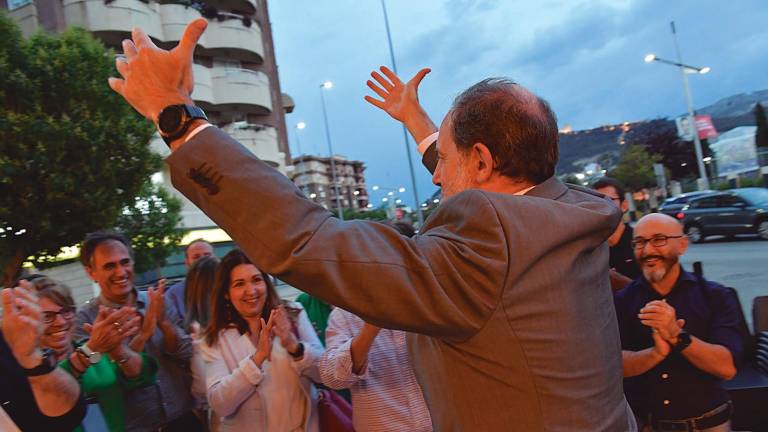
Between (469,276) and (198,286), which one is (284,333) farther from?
(469,276)

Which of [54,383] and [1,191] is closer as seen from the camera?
[54,383]

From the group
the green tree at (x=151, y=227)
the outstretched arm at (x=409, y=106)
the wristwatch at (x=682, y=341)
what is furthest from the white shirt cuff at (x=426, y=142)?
the green tree at (x=151, y=227)

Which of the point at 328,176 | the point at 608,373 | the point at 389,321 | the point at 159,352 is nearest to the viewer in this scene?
the point at 389,321

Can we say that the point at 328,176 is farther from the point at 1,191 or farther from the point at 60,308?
the point at 60,308

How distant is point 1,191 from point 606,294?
15396mm

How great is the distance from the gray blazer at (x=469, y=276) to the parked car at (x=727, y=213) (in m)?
17.8

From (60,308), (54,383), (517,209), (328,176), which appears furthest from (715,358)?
(328,176)

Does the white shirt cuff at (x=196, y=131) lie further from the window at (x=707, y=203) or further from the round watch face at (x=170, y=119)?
the window at (x=707, y=203)

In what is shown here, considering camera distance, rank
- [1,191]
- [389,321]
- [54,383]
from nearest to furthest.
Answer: [389,321]
[54,383]
[1,191]

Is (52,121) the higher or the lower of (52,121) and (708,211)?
the higher

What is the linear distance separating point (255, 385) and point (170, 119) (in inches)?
84.6

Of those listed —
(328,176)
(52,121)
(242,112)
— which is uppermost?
(328,176)

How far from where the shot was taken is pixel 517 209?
1241 millimetres

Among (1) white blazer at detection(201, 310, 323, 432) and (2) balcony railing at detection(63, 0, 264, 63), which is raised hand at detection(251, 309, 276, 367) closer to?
(1) white blazer at detection(201, 310, 323, 432)
